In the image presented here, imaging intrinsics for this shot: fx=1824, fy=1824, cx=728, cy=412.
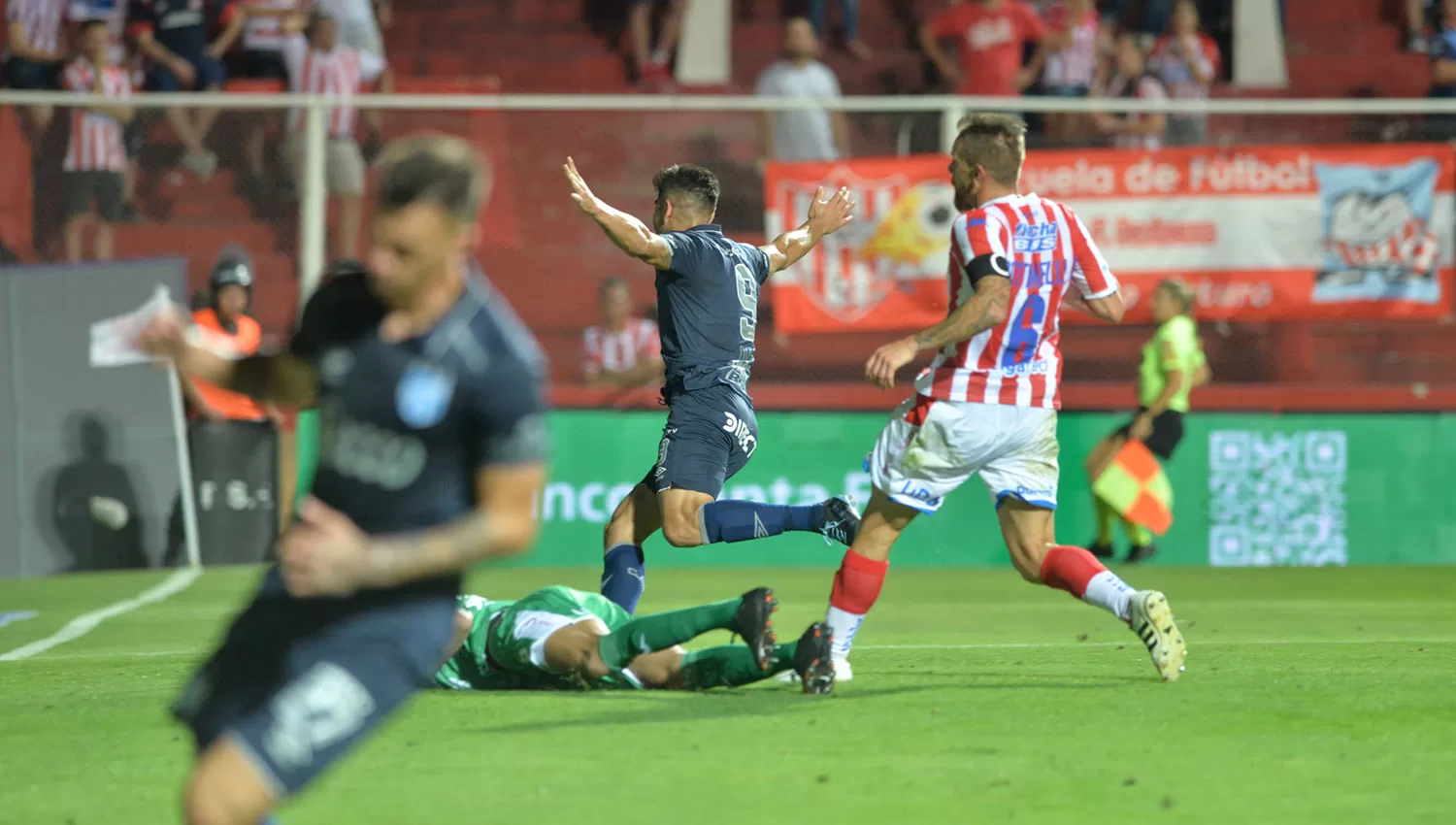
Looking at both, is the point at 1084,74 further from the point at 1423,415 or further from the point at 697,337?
the point at 697,337

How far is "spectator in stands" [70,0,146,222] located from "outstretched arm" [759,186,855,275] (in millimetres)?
7591

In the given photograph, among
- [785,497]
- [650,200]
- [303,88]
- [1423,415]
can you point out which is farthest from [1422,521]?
[303,88]

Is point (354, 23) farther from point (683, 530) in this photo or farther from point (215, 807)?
point (215, 807)

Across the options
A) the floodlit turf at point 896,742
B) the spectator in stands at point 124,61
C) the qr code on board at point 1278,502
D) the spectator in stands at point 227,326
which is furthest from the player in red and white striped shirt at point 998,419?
the spectator in stands at point 124,61

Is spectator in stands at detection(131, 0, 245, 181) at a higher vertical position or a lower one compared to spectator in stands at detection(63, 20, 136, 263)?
higher

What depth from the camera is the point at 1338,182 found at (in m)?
14.7

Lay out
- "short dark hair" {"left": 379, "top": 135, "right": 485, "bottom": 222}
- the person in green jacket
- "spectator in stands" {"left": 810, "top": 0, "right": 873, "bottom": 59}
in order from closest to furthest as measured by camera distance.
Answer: "short dark hair" {"left": 379, "top": 135, "right": 485, "bottom": 222} < the person in green jacket < "spectator in stands" {"left": 810, "top": 0, "right": 873, "bottom": 59}

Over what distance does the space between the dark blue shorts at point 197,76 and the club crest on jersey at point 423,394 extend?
44.3ft

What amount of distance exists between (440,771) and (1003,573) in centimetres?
855

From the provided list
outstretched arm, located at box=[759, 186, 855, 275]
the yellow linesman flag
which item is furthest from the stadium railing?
outstretched arm, located at box=[759, 186, 855, 275]

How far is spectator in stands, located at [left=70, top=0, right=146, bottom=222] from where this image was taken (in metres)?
14.5

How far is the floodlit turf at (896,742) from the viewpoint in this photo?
17.2 feet

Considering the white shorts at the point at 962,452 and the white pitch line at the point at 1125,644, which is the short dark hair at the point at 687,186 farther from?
the white pitch line at the point at 1125,644

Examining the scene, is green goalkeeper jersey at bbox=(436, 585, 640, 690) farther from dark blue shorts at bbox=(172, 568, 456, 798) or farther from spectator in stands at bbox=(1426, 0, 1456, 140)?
spectator in stands at bbox=(1426, 0, 1456, 140)
